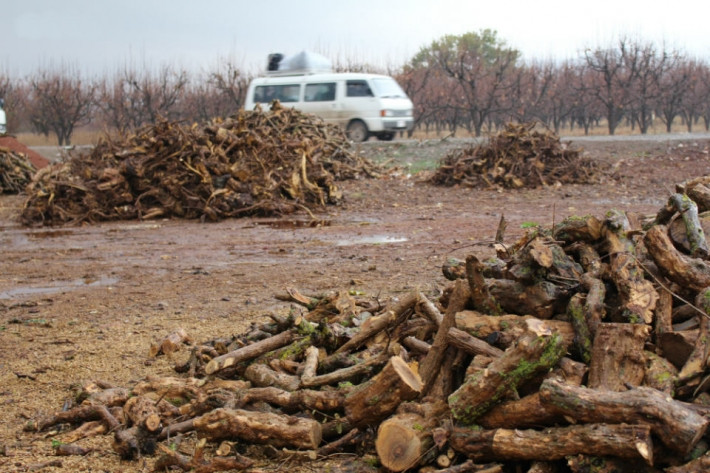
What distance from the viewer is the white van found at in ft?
72.0

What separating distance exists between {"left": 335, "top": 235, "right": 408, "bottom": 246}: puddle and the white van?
12335 mm

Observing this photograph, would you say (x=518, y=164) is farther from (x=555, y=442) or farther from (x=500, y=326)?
(x=555, y=442)

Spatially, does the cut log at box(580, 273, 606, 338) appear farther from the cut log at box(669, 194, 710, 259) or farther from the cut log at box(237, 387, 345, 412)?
the cut log at box(237, 387, 345, 412)

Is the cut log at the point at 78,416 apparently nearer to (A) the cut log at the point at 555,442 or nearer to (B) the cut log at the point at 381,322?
(B) the cut log at the point at 381,322

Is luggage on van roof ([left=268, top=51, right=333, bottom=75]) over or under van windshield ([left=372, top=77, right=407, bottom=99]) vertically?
over

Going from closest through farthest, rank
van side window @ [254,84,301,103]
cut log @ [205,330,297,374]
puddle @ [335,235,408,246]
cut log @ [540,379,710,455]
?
cut log @ [540,379,710,455] → cut log @ [205,330,297,374] → puddle @ [335,235,408,246] → van side window @ [254,84,301,103]

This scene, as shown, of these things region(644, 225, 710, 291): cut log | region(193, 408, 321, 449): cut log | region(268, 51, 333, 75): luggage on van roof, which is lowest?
region(193, 408, 321, 449): cut log

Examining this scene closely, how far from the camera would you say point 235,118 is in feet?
50.5

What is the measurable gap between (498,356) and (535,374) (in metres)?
0.25

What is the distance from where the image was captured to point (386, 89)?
22.2 m

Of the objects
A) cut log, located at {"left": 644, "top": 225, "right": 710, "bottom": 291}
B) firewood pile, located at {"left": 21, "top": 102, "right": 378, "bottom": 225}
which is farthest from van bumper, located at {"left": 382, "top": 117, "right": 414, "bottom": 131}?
cut log, located at {"left": 644, "top": 225, "right": 710, "bottom": 291}

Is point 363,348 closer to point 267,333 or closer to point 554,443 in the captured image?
point 267,333

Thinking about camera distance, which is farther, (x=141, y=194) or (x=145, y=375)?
(x=141, y=194)

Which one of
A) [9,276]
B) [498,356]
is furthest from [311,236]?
[498,356]
